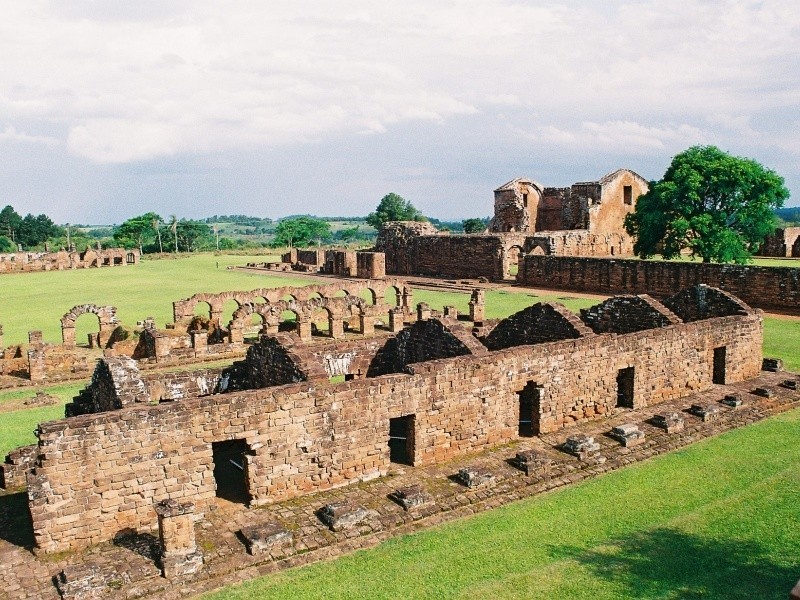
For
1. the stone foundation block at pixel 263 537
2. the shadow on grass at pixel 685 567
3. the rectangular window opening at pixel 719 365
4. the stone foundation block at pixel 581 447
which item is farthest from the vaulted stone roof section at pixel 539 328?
the stone foundation block at pixel 263 537

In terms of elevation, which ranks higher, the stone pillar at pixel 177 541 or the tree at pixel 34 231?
the tree at pixel 34 231

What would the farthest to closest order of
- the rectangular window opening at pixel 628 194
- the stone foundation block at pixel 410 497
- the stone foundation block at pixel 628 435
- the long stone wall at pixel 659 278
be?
the rectangular window opening at pixel 628 194, the long stone wall at pixel 659 278, the stone foundation block at pixel 628 435, the stone foundation block at pixel 410 497

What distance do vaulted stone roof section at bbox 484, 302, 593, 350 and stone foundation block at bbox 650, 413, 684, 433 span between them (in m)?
2.06

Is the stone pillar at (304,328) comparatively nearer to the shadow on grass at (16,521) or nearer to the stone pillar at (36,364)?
the stone pillar at (36,364)

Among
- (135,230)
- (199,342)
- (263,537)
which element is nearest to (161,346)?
(199,342)

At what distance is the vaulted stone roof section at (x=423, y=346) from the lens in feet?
39.7

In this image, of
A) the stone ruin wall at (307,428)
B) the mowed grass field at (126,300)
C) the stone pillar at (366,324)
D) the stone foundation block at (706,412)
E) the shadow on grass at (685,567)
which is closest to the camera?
the shadow on grass at (685,567)

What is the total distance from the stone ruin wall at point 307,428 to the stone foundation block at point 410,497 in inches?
32.6

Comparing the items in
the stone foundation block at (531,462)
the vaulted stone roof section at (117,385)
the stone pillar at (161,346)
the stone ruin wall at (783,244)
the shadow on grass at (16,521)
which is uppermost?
the stone ruin wall at (783,244)

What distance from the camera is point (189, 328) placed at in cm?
2331

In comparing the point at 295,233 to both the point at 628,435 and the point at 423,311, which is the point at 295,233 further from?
the point at 628,435

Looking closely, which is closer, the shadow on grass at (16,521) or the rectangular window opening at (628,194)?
the shadow on grass at (16,521)

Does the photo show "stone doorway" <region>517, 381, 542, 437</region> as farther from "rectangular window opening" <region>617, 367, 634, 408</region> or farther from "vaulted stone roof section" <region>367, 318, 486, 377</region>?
"rectangular window opening" <region>617, 367, 634, 408</region>

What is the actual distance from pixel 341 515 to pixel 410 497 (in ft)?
3.32
